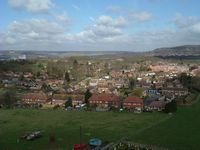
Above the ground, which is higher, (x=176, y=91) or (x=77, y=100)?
(x=77, y=100)

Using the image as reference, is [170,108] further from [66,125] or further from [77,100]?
[77,100]

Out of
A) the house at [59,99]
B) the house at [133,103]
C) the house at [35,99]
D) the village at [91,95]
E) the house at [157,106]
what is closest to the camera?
the house at [157,106]

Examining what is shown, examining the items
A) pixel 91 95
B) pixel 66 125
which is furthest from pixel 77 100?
pixel 66 125

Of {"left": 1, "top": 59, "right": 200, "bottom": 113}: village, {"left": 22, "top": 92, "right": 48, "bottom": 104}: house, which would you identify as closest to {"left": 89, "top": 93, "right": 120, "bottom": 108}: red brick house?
{"left": 1, "top": 59, "right": 200, "bottom": 113}: village

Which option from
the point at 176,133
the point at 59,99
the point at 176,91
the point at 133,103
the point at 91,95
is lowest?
the point at 176,91

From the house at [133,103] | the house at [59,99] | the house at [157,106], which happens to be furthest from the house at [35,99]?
the house at [157,106]

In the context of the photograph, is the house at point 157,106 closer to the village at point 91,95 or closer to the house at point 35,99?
the village at point 91,95

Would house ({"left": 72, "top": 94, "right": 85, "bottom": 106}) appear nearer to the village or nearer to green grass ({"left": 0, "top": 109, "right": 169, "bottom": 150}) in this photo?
the village
